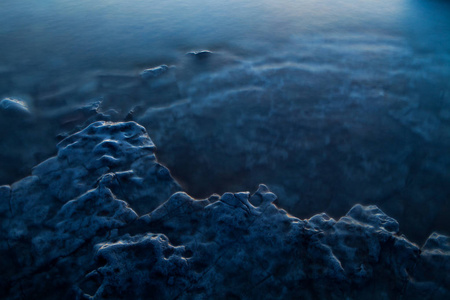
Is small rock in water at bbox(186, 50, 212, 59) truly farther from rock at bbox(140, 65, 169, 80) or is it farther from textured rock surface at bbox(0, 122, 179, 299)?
textured rock surface at bbox(0, 122, 179, 299)

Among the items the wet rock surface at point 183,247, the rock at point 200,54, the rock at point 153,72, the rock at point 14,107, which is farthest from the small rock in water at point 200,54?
the wet rock surface at point 183,247

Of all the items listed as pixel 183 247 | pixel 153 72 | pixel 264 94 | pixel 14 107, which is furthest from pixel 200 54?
pixel 183 247

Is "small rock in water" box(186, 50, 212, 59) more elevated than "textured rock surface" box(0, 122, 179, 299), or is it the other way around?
"small rock in water" box(186, 50, 212, 59)

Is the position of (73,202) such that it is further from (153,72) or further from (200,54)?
(200,54)

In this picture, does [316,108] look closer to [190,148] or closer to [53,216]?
[190,148]

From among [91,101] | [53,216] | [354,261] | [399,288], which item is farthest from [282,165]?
[91,101]

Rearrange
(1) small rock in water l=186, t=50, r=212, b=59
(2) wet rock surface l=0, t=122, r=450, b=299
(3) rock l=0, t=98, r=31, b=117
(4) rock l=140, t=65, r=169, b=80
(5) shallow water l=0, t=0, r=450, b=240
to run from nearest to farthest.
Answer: (2) wet rock surface l=0, t=122, r=450, b=299, (5) shallow water l=0, t=0, r=450, b=240, (3) rock l=0, t=98, r=31, b=117, (4) rock l=140, t=65, r=169, b=80, (1) small rock in water l=186, t=50, r=212, b=59

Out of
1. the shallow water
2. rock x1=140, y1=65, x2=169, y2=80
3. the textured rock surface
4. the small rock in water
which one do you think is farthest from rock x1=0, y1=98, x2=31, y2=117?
the small rock in water
